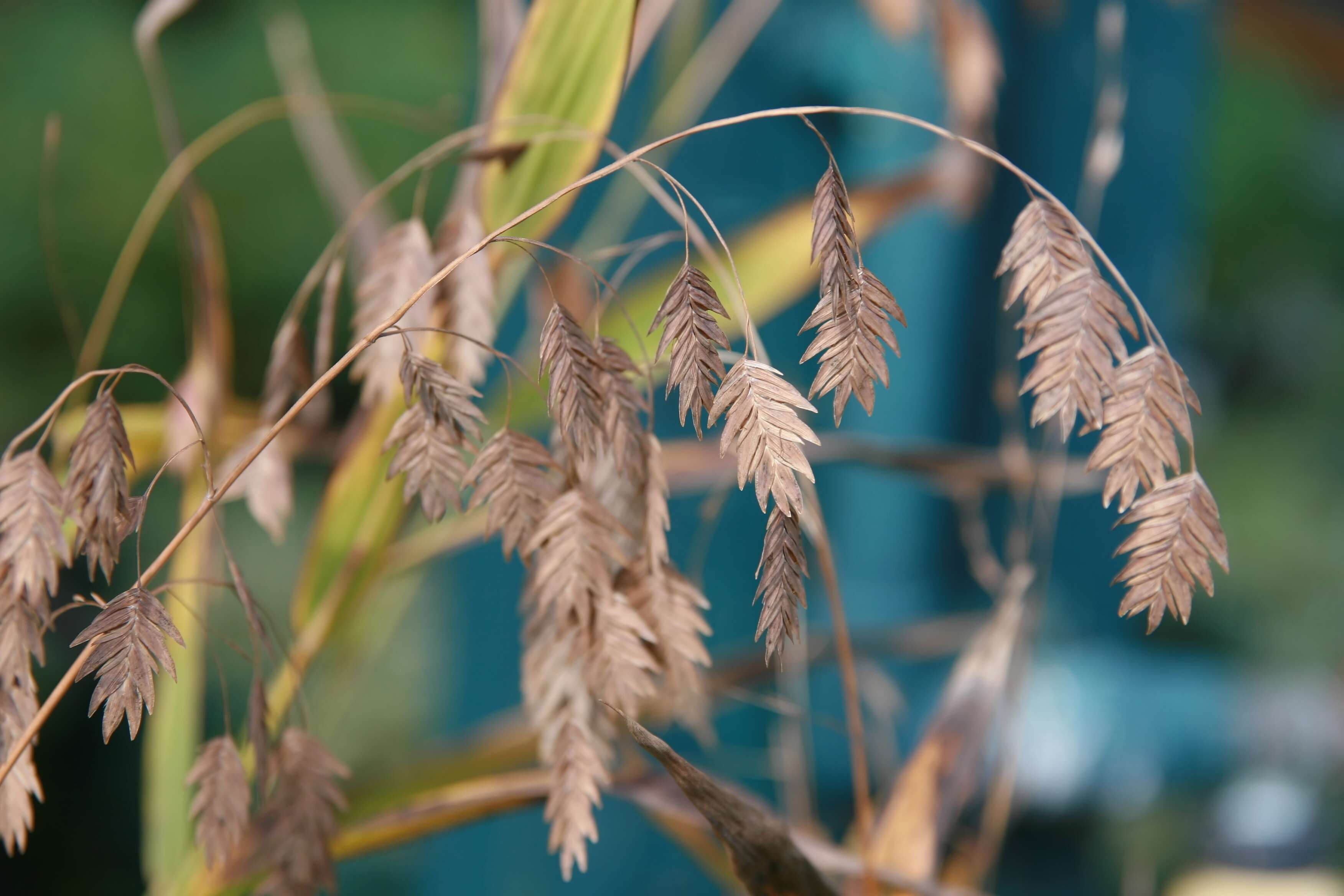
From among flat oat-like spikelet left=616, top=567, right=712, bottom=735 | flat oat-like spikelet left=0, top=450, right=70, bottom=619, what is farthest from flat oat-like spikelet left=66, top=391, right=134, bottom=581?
flat oat-like spikelet left=616, top=567, right=712, bottom=735

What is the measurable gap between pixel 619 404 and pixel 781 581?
55 mm

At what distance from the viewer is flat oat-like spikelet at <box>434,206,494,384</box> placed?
253 mm

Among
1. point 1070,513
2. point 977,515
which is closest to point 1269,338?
point 1070,513

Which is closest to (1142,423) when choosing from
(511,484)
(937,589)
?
(511,484)

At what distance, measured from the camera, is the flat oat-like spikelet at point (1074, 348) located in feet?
0.55

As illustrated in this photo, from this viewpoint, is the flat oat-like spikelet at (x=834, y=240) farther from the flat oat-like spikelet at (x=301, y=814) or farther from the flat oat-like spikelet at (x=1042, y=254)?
the flat oat-like spikelet at (x=301, y=814)

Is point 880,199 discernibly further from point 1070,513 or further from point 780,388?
point 1070,513

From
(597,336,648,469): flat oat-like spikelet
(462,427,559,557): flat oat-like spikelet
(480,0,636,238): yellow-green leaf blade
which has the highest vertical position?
(480,0,636,238): yellow-green leaf blade

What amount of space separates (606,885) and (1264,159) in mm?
3160

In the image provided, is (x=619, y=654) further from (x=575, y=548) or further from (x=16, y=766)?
(x=16, y=766)

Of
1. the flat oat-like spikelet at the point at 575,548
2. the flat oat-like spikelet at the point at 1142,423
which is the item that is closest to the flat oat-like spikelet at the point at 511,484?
the flat oat-like spikelet at the point at 575,548

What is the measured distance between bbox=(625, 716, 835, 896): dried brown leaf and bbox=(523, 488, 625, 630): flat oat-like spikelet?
0.04 meters

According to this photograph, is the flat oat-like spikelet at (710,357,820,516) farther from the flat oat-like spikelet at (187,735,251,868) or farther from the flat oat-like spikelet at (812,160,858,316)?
the flat oat-like spikelet at (187,735,251,868)

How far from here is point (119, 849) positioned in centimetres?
133
